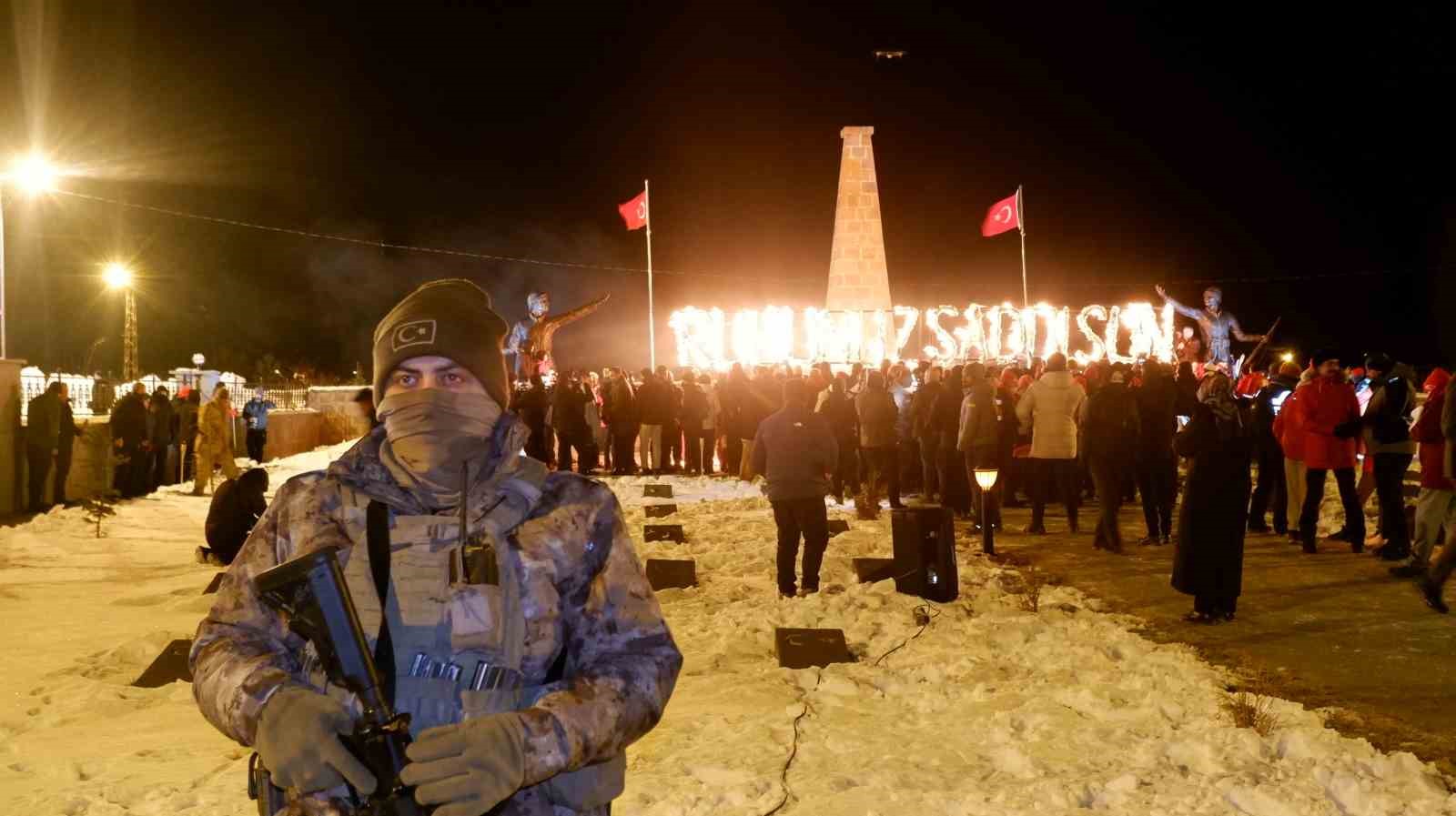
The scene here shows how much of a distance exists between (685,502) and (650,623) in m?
13.4

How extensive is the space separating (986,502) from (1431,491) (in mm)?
3996

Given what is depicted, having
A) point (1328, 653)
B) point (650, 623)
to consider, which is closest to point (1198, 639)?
point (1328, 653)

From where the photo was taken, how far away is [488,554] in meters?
1.89

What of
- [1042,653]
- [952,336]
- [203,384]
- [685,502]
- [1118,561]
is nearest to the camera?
[1042,653]

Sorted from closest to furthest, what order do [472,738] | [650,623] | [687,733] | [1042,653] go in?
[472,738] < [650,623] < [687,733] < [1042,653]

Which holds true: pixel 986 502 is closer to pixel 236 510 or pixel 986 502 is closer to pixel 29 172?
pixel 236 510

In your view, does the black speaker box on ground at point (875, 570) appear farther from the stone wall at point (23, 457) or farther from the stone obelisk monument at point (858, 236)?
the stone obelisk monument at point (858, 236)

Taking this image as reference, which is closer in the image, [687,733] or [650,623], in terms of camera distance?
[650,623]

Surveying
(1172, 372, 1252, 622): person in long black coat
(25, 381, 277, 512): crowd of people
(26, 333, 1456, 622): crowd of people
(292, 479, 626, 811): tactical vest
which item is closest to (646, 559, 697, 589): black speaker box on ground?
(26, 333, 1456, 622): crowd of people

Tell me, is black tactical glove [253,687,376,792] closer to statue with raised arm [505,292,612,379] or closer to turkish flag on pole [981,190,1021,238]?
statue with raised arm [505,292,612,379]

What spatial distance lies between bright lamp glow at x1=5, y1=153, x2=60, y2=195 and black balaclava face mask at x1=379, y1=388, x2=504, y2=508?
17117 mm

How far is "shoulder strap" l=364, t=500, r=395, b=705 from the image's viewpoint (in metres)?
1.86

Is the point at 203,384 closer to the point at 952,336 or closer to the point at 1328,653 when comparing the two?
the point at 952,336

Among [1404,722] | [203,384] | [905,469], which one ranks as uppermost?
[203,384]
